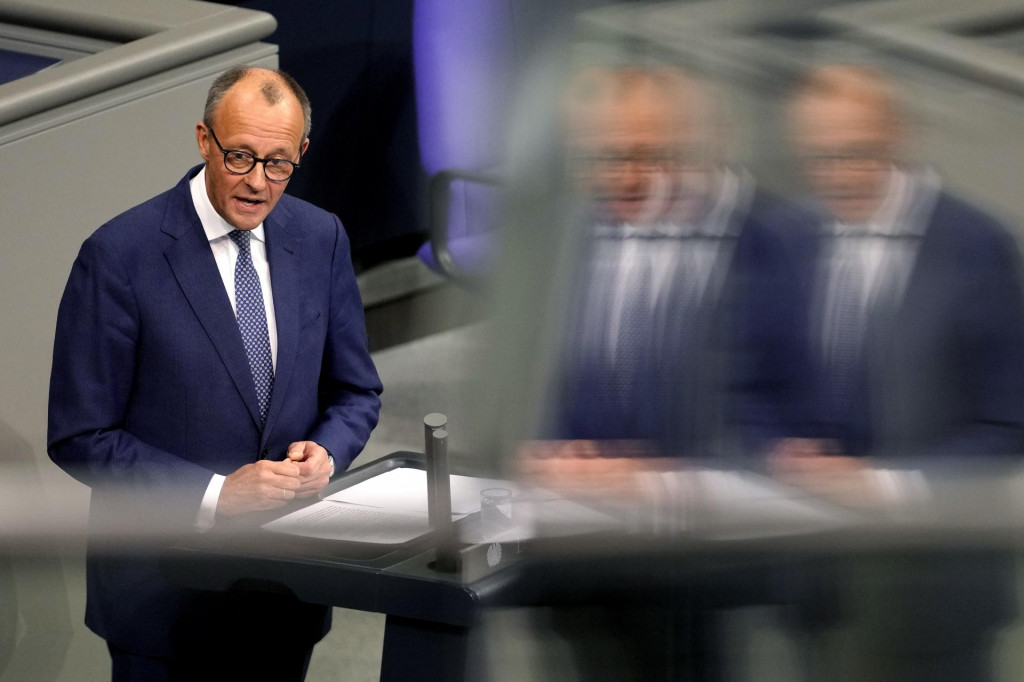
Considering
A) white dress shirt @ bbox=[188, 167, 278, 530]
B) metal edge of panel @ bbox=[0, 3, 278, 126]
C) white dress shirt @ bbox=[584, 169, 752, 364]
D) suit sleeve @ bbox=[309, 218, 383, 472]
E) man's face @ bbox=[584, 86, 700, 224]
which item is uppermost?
man's face @ bbox=[584, 86, 700, 224]

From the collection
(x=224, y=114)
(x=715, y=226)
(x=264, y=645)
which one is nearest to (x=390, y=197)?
(x=224, y=114)

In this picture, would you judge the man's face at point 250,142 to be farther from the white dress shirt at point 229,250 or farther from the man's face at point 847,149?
the man's face at point 847,149

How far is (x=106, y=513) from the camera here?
42 centimetres

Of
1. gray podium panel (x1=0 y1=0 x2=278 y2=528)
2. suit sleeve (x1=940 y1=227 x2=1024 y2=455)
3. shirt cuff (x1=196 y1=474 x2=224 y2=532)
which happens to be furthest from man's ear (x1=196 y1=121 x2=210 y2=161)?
suit sleeve (x1=940 y1=227 x2=1024 y2=455)

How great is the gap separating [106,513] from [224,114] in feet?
1.16

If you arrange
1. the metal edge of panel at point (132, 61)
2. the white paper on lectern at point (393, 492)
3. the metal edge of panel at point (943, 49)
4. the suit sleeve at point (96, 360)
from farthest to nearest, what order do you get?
the metal edge of panel at point (132, 61), the suit sleeve at point (96, 360), the white paper on lectern at point (393, 492), the metal edge of panel at point (943, 49)

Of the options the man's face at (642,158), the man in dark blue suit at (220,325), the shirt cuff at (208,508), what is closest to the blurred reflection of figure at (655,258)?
the man's face at (642,158)

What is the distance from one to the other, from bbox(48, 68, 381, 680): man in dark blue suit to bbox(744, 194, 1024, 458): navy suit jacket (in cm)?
36

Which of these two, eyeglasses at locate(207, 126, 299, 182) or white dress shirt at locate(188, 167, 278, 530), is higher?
eyeglasses at locate(207, 126, 299, 182)

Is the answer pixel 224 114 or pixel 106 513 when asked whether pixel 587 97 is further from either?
pixel 224 114

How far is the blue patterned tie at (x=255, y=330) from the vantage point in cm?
72

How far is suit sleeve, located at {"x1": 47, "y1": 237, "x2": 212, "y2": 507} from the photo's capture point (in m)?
0.69

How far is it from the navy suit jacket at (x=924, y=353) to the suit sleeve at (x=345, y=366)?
1.37ft

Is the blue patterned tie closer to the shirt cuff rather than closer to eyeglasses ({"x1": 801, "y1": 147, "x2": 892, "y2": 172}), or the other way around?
the shirt cuff
